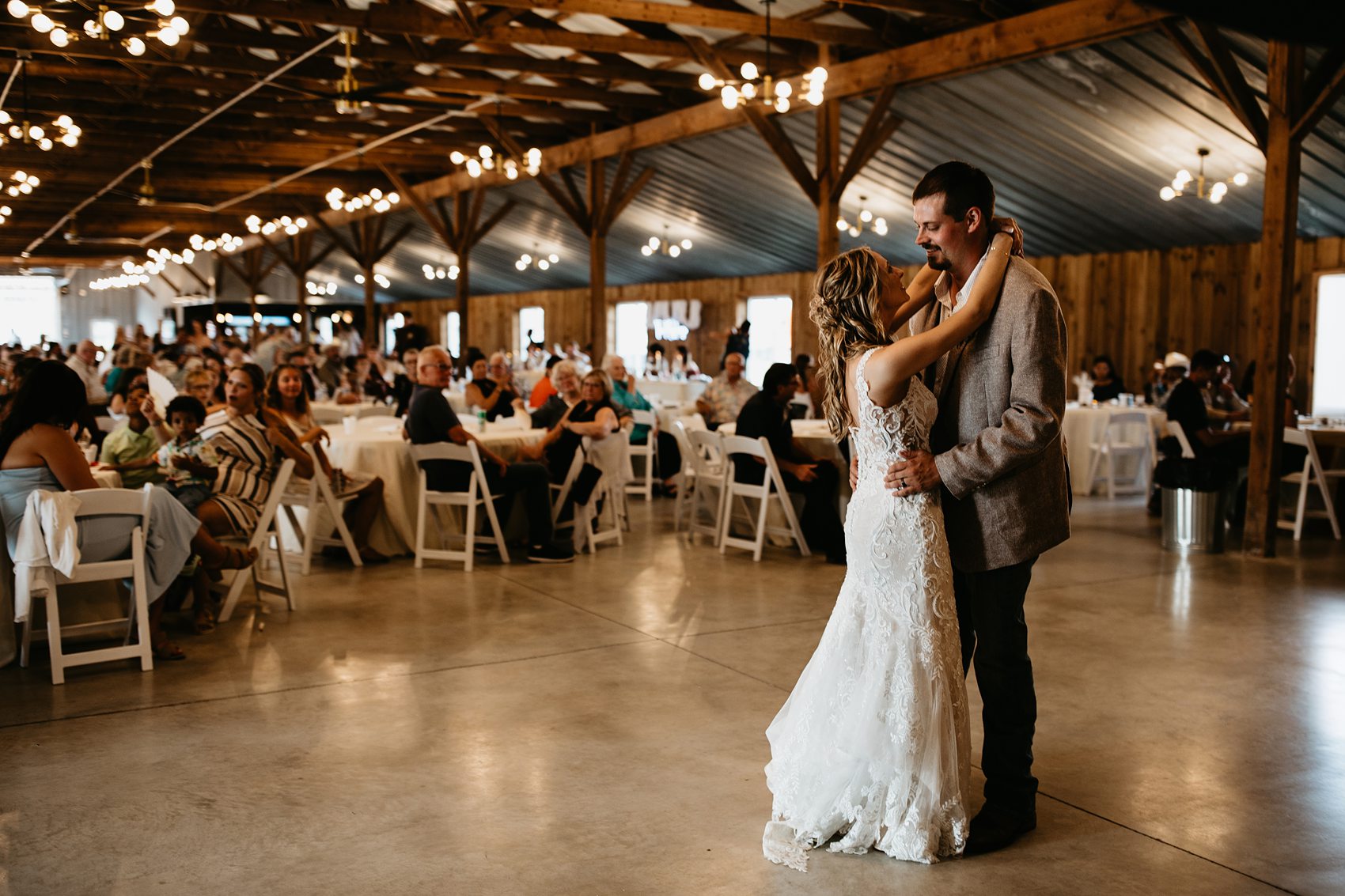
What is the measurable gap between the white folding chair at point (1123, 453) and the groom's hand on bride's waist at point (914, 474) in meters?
7.96

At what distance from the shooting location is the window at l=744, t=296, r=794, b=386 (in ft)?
67.0

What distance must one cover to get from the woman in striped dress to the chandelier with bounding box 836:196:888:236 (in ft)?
33.1

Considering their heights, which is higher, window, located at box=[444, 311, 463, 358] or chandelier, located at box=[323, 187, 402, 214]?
chandelier, located at box=[323, 187, 402, 214]

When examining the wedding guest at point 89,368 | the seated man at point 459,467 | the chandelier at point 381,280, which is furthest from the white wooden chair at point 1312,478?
the chandelier at point 381,280

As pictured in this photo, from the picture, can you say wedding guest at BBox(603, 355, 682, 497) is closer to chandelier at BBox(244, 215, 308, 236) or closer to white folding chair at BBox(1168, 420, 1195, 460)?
white folding chair at BBox(1168, 420, 1195, 460)

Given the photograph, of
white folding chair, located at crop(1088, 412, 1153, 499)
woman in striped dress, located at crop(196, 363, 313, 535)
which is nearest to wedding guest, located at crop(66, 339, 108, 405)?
woman in striped dress, located at crop(196, 363, 313, 535)

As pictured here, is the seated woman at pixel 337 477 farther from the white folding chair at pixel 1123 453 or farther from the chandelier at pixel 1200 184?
the chandelier at pixel 1200 184

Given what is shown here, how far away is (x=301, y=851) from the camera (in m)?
2.97

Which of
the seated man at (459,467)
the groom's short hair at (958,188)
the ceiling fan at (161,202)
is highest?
the ceiling fan at (161,202)

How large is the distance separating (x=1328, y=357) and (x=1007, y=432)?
12918mm

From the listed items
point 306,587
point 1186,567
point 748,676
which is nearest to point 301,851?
point 748,676

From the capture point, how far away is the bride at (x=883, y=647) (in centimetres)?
282

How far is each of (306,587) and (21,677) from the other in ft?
6.18

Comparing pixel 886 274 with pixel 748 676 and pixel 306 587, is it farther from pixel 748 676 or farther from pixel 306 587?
pixel 306 587
